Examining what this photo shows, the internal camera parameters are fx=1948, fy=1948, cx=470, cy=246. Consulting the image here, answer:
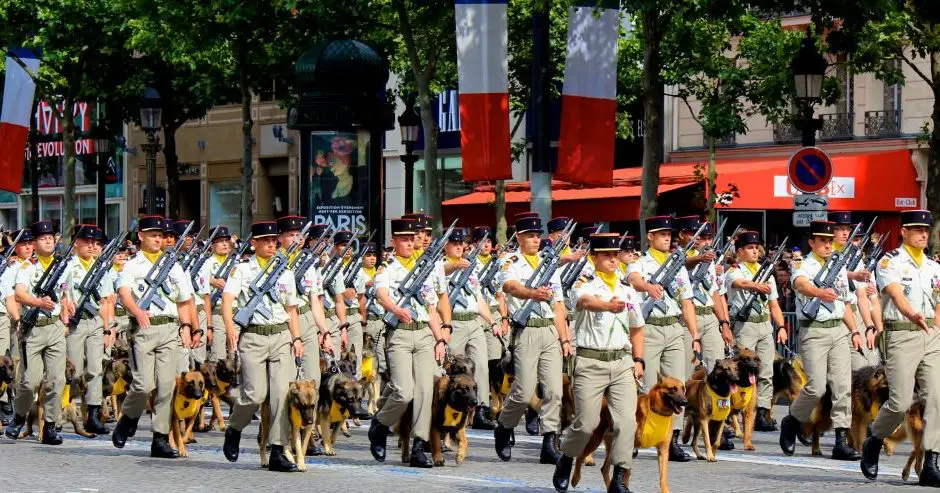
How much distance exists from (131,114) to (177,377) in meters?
32.2

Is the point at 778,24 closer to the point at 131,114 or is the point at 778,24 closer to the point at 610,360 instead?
the point at 131,114

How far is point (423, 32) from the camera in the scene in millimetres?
32656

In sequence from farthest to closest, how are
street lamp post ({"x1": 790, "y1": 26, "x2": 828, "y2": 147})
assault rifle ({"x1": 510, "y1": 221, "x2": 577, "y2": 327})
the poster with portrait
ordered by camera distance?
1. the poster with portrait
2. street lamp post ({"x1": 790, "y1": 26, "x2": 828, "y2": 147})
3. assault rifle ({"x1": 510, "y1": 221, "x2": 577, "y2": 327})

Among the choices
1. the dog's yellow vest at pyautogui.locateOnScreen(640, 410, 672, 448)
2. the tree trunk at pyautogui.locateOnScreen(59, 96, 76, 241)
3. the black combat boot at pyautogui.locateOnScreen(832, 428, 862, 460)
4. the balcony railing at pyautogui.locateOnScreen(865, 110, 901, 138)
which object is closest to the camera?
the dog's yellow vest at pyautogui.locateOnScreen(640, 410, 672, 448)

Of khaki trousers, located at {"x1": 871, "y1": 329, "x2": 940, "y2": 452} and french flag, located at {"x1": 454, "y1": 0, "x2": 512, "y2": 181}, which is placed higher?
french flag, located at {"x1": 454, "y1": 0, "x2": 512, "y2": 181}

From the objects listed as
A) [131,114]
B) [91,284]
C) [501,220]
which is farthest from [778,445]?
[131,114]

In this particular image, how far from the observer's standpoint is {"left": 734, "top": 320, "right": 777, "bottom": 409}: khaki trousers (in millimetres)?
18312

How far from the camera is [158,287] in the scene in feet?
52.5

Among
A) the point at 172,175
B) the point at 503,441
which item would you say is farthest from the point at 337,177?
the point at 172,175

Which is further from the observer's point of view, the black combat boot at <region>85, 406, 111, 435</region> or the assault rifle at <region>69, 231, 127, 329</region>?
the black combat boot at <region>85, 406, 111, 435</region>

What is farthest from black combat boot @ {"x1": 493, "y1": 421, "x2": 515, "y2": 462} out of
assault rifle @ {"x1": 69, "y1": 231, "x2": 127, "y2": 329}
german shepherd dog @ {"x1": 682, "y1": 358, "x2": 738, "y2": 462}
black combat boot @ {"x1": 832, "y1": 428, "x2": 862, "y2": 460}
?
assault rifle @ {"x1": 69, "y1": 231, "x2": 127, "y2": 329}

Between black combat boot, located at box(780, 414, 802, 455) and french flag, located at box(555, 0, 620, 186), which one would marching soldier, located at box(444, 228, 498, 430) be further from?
black combat boot, located at box(780, 414, 802, 455)

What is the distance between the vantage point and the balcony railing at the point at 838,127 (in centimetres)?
3834

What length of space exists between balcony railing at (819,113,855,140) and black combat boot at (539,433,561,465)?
23.8 metres
